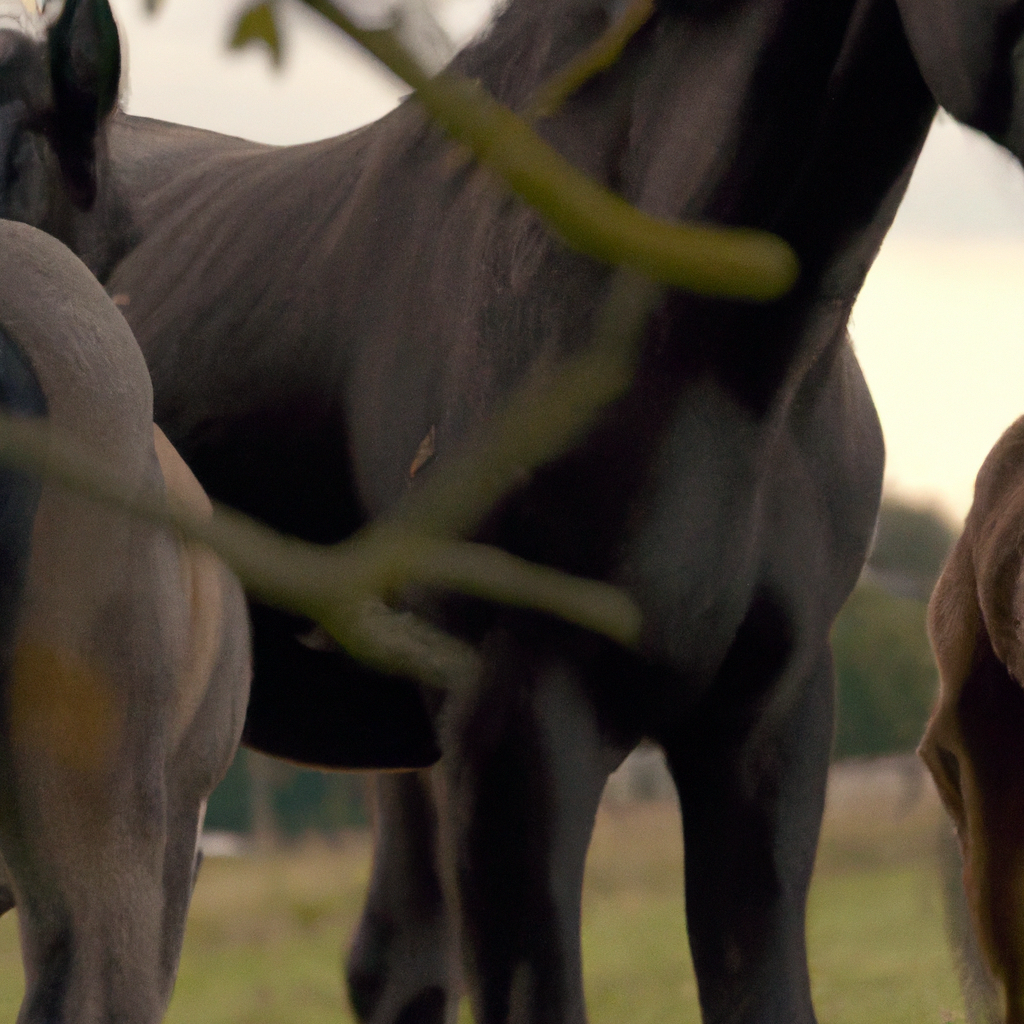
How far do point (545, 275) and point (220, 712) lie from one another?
0.26 meters

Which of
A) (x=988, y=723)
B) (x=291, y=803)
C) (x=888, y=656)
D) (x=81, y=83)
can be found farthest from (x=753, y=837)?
(x=291, y=803)

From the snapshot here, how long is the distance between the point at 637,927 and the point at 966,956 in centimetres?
153

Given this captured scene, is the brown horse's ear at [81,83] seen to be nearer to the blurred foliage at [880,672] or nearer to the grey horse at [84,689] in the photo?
the grey horse at [84,689]

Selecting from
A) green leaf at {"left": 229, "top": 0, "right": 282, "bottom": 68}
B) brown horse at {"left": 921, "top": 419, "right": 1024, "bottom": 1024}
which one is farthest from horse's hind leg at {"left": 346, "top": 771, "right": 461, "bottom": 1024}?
green leaf at {"left": 229, "top": 0, "right": 282, "bottom": 68}

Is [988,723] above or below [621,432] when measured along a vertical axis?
below

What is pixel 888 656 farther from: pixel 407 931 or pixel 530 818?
pixel 530 818

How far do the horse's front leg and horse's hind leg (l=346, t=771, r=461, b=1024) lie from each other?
1.38 ft

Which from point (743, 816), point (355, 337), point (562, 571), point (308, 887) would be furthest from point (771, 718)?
point (308, 887)

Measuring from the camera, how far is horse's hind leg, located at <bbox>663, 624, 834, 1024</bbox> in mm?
860

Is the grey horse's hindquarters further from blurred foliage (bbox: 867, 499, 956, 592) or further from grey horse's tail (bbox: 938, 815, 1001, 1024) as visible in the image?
blurred foliage (bbox: 867, 499, 956, 592)

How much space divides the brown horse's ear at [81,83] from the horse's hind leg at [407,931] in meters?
0.49

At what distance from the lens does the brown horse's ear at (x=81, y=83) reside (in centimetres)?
87

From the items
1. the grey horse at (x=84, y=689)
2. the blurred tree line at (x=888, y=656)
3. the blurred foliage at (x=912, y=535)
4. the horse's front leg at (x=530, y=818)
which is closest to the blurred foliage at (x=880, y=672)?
the blurred tree line at (x=888, y=656)

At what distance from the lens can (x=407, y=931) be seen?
48.2 inches
